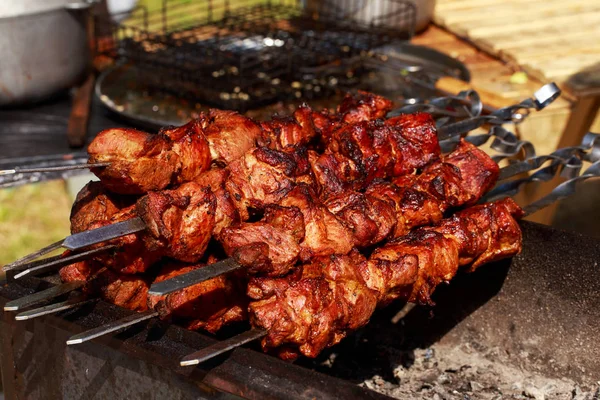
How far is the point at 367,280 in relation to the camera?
194cm

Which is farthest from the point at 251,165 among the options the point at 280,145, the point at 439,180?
the point at 439,180

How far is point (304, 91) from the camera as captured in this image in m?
4.94

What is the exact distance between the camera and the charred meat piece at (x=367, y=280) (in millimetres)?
1723

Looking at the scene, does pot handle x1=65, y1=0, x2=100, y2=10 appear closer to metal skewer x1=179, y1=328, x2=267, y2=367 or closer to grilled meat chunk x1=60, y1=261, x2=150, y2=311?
grilled meat chunk x1=60, y1=261, x2=150, y2=311

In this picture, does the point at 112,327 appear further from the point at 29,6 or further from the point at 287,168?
the point at 29,6

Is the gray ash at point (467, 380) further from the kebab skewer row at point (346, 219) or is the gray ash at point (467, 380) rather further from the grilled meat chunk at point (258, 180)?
the grilled meat chunk at point (258, 180)

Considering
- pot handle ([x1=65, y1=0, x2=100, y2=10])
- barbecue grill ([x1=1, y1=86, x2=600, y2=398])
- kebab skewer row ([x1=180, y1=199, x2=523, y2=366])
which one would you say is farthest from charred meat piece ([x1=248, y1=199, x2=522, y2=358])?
pot handle ([x1=65, y1=0, x2=100, y2=10])

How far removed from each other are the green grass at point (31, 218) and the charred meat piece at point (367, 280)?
138 inches

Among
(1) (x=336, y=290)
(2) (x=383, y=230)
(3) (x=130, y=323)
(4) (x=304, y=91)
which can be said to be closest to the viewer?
(3) (x=130, y=323)

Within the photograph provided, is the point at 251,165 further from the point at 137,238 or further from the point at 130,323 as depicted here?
the point at 130,323

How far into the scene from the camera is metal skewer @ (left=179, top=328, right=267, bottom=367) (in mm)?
1540

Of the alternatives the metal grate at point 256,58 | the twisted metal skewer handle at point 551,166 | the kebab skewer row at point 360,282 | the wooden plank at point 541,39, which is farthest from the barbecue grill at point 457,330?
the wooden plank at point 541,39

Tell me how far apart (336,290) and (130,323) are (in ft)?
1.70

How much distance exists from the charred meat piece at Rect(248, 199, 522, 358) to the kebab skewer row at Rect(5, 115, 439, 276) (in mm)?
259
